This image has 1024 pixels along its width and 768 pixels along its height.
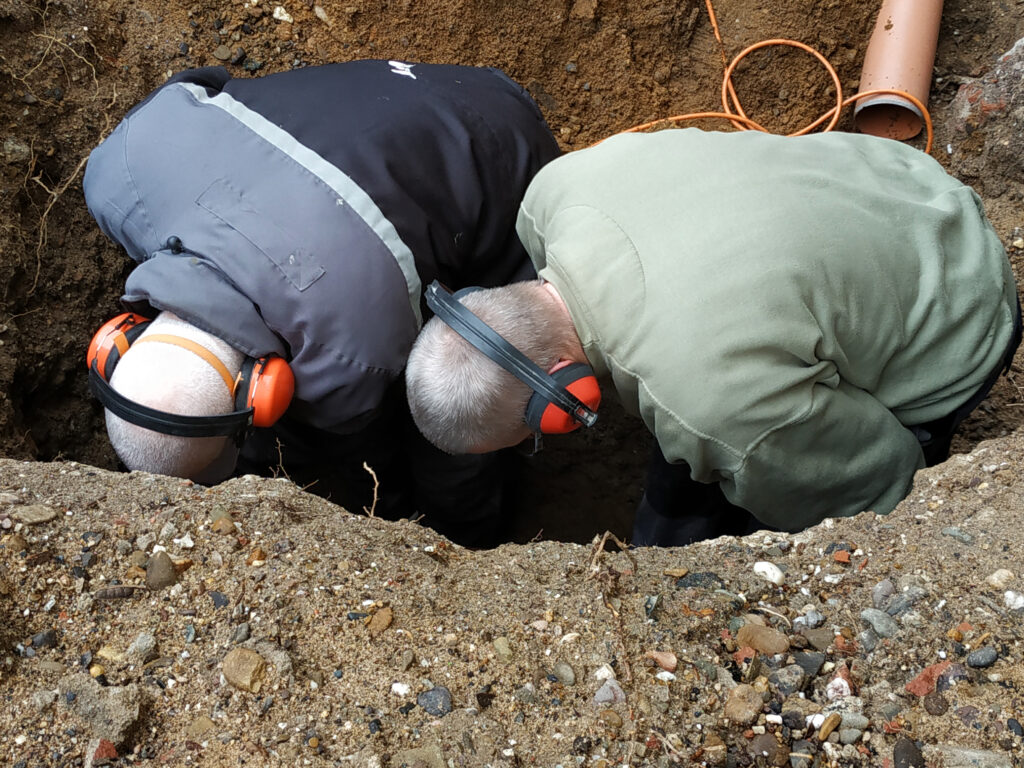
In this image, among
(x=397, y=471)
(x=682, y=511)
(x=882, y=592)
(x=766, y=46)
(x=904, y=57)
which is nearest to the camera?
(x=882, y=592)

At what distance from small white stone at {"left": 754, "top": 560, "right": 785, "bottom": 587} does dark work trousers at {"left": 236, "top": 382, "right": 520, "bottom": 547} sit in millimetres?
957

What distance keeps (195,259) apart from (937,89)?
2428 millimetres

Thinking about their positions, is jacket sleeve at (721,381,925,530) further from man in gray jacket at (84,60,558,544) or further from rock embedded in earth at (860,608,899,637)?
man in gray jacket at (84,60,558,544)

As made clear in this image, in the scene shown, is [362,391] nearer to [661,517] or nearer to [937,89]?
[661,517]

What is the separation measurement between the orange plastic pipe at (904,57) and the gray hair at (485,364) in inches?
68.5

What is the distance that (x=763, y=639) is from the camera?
1271 millimetres

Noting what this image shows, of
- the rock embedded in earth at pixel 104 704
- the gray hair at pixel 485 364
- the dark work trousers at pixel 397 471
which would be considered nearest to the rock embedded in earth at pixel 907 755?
the gray hair at pixel 485 364

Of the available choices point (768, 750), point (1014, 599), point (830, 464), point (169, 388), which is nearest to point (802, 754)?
point (768, 750)

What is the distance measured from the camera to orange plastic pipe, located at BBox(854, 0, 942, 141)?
260 centimetres

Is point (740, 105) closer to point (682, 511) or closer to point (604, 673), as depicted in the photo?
point (682, 511)

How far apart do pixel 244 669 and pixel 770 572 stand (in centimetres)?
86

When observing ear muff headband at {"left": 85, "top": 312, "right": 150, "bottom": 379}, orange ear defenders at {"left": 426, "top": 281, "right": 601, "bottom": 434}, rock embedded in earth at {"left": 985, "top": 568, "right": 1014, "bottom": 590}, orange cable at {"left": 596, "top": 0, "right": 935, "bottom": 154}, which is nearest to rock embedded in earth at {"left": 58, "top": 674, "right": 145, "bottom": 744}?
ear muff headband at {"left": 85, "top": 312, "right": 150, "bottom": 379}

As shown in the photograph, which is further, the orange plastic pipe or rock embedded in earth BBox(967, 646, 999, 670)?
the orange plastic pipe

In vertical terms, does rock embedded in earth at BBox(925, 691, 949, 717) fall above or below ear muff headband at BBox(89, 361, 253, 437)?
above
